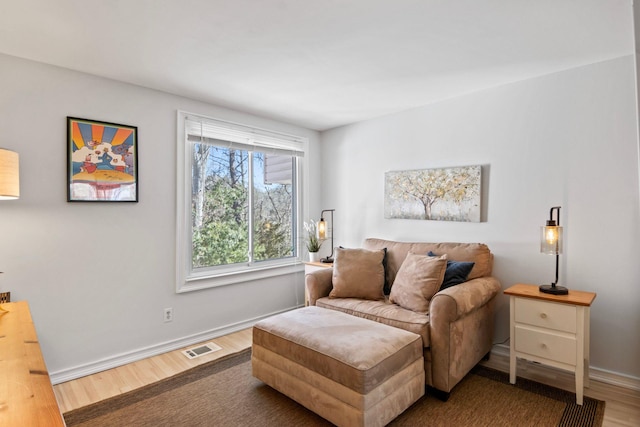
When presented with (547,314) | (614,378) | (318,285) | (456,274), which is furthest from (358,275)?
(614,378)

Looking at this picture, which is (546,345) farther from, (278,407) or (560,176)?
(278,407)

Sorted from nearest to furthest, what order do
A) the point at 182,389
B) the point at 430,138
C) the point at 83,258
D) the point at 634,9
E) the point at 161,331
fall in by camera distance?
the point at 634,9 → the point at 182,389 → the point at 83,258 → the point at 161,331 → the point at 430,138

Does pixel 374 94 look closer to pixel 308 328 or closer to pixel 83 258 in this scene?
pixel 308 328

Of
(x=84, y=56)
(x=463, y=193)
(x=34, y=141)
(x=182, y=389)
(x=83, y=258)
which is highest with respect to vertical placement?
(x=84, y=56)

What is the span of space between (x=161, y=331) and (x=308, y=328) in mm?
1560

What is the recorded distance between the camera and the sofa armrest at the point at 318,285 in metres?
2.94

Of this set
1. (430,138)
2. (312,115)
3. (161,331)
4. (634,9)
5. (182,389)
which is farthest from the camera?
(312,115)

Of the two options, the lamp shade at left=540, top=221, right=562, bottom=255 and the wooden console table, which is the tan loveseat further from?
the wooden console table

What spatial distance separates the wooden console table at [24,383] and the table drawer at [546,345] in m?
2.56

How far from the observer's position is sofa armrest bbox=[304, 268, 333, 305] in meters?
2.94

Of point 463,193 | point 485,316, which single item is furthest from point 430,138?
point 485,316

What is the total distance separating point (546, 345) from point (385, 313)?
3.48 ft

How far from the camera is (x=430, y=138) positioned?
132 inches

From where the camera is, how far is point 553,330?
2223 mm
